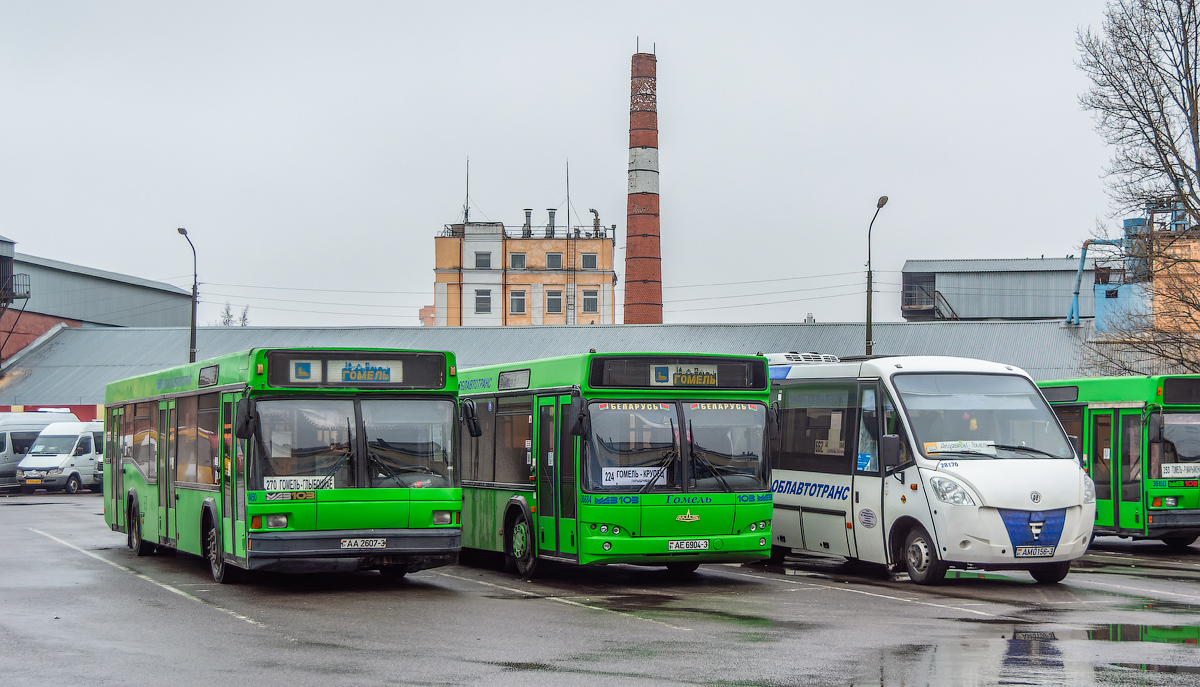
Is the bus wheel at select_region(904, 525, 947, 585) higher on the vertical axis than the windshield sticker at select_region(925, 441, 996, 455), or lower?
lower

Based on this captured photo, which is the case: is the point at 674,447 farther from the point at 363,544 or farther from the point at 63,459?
the point at 63,459

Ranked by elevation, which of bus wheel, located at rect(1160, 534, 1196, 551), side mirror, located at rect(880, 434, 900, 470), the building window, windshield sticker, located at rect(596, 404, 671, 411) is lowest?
bus wheel, located at rect(1160, 534, 1196, 551)

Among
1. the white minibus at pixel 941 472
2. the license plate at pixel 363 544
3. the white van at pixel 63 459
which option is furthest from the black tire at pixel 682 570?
the white van at pixel 63 459

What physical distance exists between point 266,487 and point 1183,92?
80.9 ft

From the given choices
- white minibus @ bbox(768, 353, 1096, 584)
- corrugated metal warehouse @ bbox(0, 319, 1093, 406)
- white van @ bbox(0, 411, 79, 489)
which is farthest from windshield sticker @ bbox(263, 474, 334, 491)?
corrugated metal warehouse @ bbox(0, 319, 1093, 406)

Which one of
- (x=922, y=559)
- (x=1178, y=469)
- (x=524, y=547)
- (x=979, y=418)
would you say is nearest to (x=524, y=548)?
(x=524, y=547)

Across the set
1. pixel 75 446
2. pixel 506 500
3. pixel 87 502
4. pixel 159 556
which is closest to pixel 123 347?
pixel 75 446

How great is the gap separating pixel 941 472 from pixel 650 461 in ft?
10.2

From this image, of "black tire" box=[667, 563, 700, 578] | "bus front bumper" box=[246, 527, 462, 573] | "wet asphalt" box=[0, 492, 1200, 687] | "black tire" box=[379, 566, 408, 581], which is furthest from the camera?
"black tire" box=[667, 563, 700, 578]

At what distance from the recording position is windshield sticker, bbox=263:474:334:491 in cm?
1326

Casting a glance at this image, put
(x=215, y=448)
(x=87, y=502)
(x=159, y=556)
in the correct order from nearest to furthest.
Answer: (x=215, y=448) < (x=159, y=556) < (x=87, y=502)

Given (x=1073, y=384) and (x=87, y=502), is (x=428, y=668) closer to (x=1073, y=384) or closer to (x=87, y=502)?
(x=1073, y=384)

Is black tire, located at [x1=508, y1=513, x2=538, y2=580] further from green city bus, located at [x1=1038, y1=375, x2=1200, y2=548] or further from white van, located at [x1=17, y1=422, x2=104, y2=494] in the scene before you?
white van, located at [x1=17, y1=422, x2=104, y2=494]

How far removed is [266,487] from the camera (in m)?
13.2
